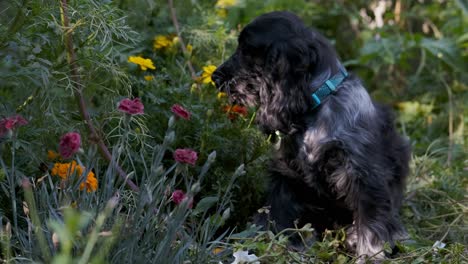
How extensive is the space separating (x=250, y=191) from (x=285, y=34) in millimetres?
906

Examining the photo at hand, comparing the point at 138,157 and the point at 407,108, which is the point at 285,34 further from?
the point at 407,108

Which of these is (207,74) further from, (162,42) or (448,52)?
(448,52)

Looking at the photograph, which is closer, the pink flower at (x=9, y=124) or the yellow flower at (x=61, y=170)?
the pink flower at (x=9, y=124)

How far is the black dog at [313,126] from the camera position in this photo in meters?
3.46

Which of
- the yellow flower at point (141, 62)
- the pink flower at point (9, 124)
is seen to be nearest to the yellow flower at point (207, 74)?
the yellow flower at point (141, 62)

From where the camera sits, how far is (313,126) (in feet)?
11.5

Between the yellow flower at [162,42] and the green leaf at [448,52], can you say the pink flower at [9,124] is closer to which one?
the yellow flower at [162,42]

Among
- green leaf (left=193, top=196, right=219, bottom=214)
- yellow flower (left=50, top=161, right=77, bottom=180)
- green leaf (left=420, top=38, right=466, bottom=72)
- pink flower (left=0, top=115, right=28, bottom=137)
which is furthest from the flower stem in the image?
green leaf (left=420, top=38, right=466, bottom=72)

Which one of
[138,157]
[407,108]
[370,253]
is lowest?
[407,108]

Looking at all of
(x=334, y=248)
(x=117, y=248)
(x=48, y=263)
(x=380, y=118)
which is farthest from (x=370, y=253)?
(x=48, y=263)

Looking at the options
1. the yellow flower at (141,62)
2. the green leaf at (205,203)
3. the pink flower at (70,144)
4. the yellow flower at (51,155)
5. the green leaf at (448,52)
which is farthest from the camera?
the green leaf at (448,52)

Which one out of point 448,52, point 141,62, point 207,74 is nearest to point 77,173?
point 141,62

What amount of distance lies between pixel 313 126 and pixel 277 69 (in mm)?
302

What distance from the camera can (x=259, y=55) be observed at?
3.58 metres
